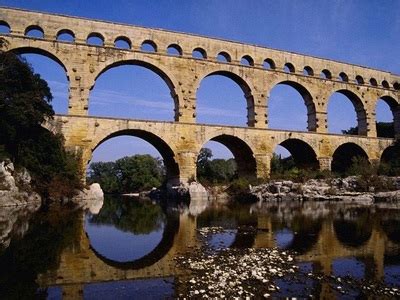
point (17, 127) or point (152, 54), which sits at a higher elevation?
point (152, 54)

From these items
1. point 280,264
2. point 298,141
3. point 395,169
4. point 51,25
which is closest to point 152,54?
point 51,25

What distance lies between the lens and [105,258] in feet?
27.0

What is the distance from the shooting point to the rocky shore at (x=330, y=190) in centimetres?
2647

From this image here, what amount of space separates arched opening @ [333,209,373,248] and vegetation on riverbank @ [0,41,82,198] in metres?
15.5

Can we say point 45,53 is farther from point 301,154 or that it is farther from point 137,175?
point 137,175

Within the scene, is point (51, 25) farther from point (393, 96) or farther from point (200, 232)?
point (393, 96)

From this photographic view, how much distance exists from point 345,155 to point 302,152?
6.27 metres

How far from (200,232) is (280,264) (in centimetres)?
488

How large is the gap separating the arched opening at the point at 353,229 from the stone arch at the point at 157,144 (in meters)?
15.0

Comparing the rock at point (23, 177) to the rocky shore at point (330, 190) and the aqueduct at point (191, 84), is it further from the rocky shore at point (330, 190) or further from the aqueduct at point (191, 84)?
the rocky shore at point (330, 190)

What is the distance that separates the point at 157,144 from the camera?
29453 mm

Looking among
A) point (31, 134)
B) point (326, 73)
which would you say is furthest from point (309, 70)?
point (31, 134)

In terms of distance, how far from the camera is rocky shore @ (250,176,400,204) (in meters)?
26.5

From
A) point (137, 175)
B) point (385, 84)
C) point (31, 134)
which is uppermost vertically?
point (385, 84)
